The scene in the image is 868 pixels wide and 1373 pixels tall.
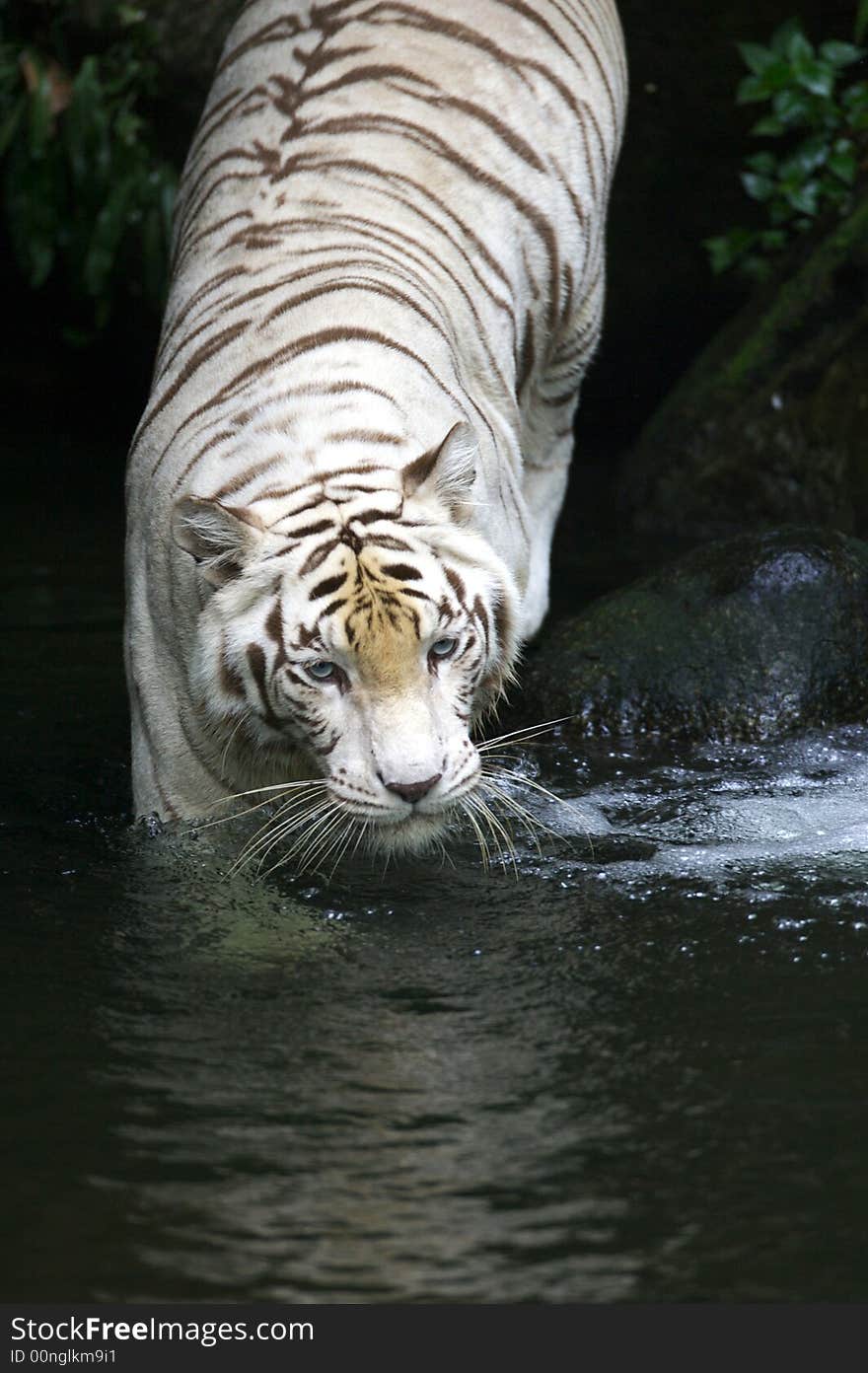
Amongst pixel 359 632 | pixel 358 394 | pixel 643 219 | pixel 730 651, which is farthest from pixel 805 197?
pixel 359 632

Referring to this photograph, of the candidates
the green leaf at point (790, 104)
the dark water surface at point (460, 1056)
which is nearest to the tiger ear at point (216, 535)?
the dark water surface at point (460, 1056)

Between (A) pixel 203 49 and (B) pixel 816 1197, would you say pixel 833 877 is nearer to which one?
(B) pixel 816 1197

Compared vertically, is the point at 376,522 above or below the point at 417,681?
above

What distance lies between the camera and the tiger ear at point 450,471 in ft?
10.4

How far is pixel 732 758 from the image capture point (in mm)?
4227

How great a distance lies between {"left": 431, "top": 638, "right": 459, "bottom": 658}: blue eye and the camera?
3.10m

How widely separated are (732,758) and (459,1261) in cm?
214

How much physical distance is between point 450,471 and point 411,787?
61cm

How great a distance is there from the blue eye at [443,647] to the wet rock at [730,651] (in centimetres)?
138

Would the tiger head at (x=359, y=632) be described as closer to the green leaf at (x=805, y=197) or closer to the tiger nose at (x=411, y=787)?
the tiger nose at (x=411, y=787)

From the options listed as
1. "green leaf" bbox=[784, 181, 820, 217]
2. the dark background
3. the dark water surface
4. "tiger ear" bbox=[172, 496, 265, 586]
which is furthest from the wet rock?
"green leaf" bbox=[784, 181, 820, 217]

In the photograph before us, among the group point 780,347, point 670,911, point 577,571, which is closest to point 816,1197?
point 670,911

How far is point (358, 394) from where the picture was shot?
134 inches

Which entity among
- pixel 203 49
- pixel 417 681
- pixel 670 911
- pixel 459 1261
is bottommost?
pixel 459 1261
